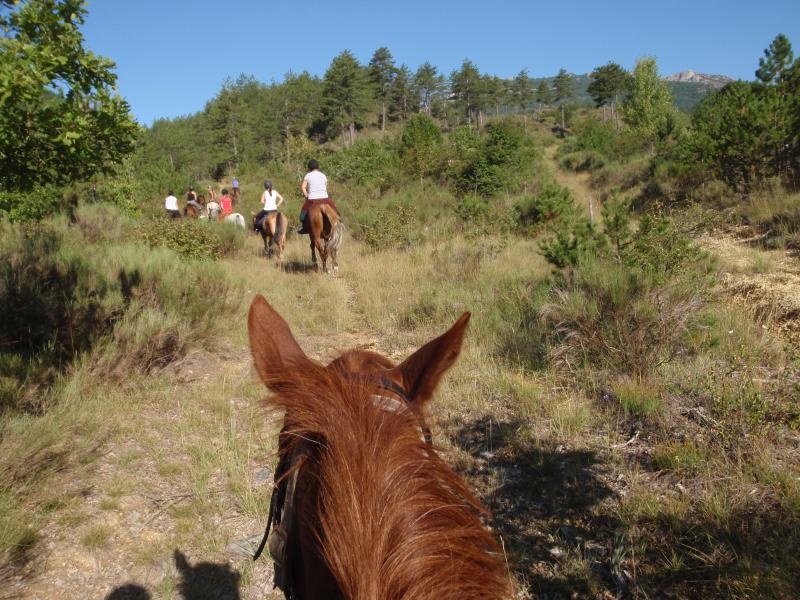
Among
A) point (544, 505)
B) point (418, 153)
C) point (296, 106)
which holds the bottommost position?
point (544, 505)

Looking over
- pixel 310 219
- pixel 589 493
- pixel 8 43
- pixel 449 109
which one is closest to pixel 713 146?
pixel 310 219

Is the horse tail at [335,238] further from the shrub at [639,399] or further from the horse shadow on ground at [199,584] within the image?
the horse shadow on ground at [199,584]

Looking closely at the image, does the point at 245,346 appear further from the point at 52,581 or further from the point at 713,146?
the point at 713,146

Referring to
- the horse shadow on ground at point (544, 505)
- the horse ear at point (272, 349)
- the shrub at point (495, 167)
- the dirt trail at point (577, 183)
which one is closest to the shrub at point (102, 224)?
the horse shadow on ground at point (544, 505)

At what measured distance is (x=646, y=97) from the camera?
35031 millimetres

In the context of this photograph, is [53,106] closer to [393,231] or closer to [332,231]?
[332,231]

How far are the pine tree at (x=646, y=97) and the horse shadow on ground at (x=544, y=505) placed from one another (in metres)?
36.2

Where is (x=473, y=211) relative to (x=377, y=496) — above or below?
above

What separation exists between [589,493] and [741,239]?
7406mm

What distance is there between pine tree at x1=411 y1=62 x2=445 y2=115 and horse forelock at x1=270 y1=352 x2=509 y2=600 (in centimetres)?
8170

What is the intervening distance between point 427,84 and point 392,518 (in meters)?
85.0

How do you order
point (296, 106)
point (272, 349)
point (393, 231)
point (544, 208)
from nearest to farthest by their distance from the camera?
point (272, 349) < point (393, 231) < point (544, 208) < point (296, 106)

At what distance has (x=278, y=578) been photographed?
4.20 ft

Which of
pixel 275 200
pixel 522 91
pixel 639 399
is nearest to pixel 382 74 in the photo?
pixel 522 91
